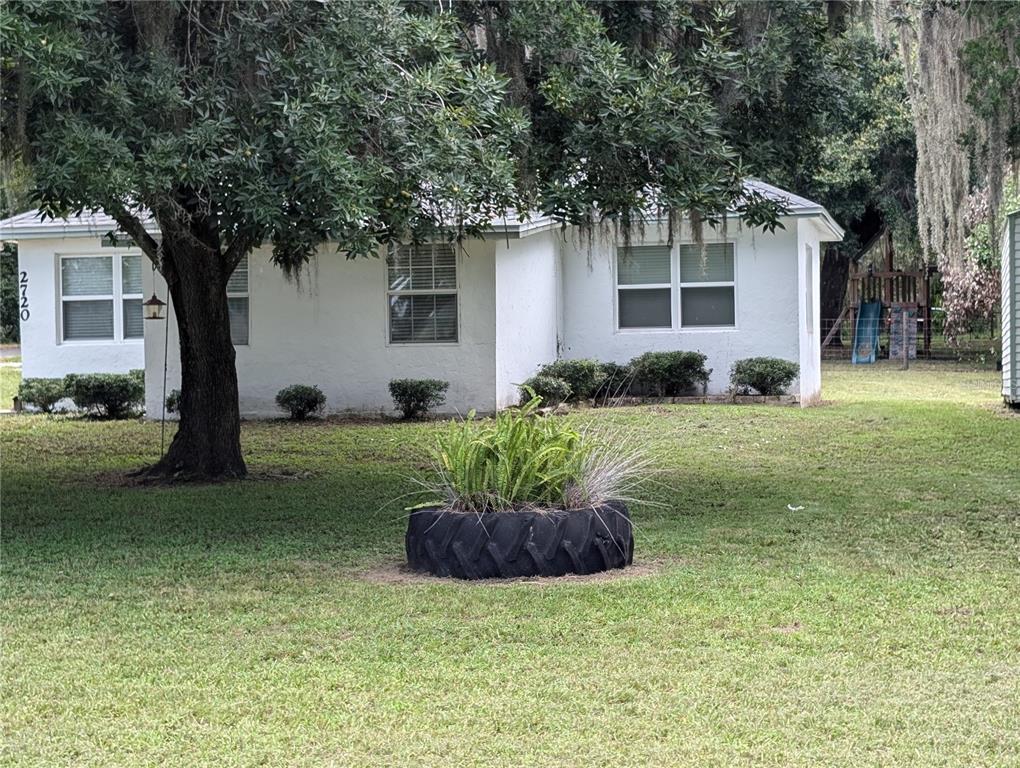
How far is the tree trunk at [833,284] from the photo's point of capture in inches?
1282

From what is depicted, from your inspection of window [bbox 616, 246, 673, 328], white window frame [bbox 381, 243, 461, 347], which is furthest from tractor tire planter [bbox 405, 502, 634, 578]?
window [bbox 616, 246, 673, 328]

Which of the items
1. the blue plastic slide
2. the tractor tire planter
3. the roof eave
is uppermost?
the roof eave

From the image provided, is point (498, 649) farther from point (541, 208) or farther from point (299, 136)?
point (541, 208)

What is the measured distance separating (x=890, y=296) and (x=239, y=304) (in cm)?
1883

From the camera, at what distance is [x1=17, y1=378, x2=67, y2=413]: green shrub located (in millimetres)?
19359

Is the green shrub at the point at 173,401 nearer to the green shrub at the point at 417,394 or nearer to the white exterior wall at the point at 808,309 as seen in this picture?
the green shrub at the point at 417,394

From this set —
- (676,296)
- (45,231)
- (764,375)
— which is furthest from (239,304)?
(764,375)

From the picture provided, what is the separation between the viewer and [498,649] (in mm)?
5855

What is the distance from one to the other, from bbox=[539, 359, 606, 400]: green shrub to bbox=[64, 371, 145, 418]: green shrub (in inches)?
231

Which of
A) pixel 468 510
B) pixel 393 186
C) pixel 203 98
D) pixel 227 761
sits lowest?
pixel 227 761

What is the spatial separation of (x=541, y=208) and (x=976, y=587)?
14.0 feet

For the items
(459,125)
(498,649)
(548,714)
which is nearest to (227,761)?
(548,714)

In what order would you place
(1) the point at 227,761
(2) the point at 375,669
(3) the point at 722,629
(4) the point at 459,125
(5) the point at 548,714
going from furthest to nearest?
(4) the point at 459,125 → (3) the point at 722,629 → (2) the point at 375,669 → (5) the point at 548,714 → (1) the point at 227,761

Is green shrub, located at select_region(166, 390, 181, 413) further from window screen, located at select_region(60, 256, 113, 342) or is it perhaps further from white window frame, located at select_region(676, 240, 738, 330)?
white window frame, located at select_region(676, 240, 738, 330)
